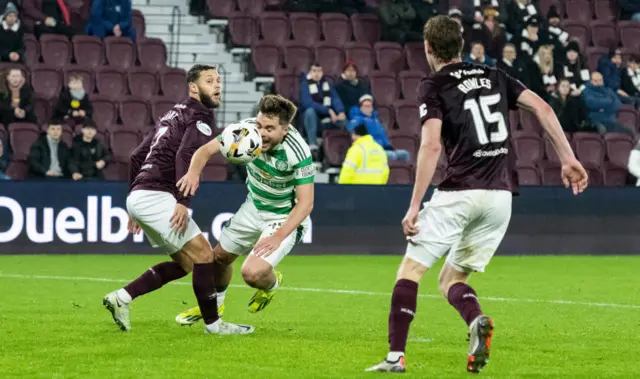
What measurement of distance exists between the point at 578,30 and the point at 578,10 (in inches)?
32.3

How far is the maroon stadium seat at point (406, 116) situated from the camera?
21.0 m

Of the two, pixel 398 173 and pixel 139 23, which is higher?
pixel 139 23

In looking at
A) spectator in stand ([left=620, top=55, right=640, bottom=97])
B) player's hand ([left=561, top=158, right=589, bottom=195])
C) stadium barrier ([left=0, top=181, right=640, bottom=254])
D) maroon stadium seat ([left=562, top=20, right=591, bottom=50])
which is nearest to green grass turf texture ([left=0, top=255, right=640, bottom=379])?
player's hand ([left=561, top=158, right=589, bottom=195])

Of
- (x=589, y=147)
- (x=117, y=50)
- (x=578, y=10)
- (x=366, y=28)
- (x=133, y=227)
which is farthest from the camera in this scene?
(x=578, y=10)

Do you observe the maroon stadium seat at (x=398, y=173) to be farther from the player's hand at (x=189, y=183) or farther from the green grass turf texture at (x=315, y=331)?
the player's hand at (x=189, y=183)

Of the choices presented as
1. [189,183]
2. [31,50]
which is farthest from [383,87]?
[189,183]

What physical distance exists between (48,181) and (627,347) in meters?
10.4

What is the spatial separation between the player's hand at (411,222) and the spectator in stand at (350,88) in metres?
13.0

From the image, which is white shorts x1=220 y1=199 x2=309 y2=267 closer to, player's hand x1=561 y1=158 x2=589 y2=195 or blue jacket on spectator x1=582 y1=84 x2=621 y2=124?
player's hand x1=561 y1=158 x2=589 y2=195

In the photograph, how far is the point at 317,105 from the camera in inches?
776

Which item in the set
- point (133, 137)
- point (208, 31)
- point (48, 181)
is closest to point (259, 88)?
point (208, 31)

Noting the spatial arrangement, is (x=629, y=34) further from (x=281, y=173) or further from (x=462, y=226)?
(x=462, y=226)

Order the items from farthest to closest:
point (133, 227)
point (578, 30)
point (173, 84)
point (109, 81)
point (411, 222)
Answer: point (578, 30), point (173, 84), point (109, 81), point (133, 227), point (411, 222)

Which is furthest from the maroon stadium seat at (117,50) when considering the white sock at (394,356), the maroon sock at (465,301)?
the white sock at (394,356)
